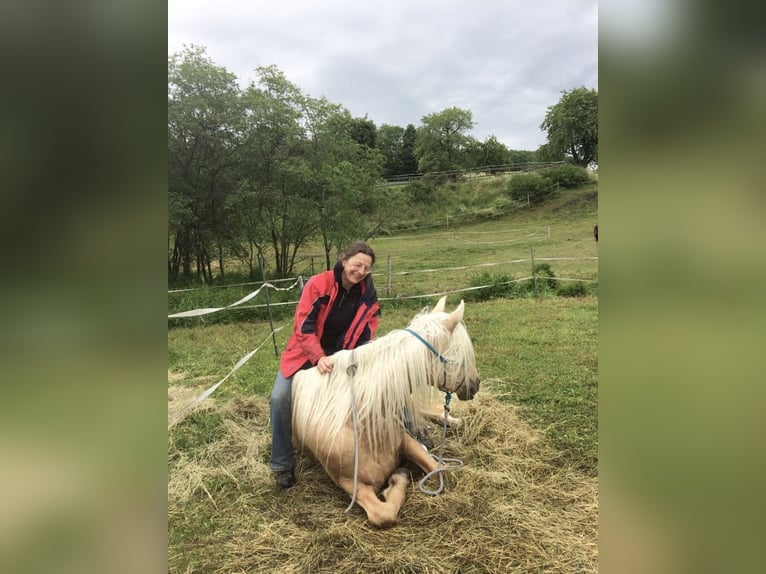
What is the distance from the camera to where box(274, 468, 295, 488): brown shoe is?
2.28m

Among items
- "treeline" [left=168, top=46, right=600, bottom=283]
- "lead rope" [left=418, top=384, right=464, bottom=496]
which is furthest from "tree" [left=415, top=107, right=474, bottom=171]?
"lead rope" [left=418, top=384, right=464, bottom=496]

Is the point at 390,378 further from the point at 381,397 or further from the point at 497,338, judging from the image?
the point at 497,338

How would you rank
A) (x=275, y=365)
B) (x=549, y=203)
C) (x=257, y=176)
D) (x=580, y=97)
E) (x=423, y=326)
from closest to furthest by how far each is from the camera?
(x=423, y=326), (x=275, y=365), (x=257, y=176), (x=580, y=97), (x=549, y=203)

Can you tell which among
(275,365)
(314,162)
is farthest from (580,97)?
(275,365)

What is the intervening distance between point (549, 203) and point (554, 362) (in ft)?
38.3

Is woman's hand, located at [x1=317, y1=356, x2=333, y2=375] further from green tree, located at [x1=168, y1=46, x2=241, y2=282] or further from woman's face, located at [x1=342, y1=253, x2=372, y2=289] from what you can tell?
green tree, located at [x1=168, y1=46, x2=241, y2=282]

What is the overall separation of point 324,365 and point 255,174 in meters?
6.02

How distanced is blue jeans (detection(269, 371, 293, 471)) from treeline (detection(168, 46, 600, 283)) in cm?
454
